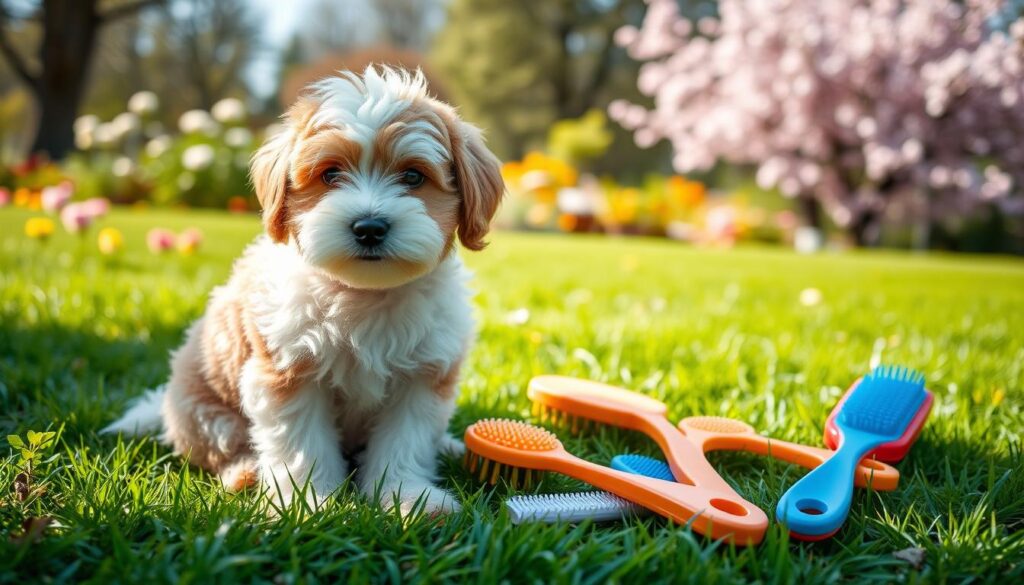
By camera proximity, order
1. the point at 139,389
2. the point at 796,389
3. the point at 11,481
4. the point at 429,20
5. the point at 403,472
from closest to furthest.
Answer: the point at 11,481 < the point at 403,472 < the point at 139,389 < the point at 796,389 < the point at 429,20

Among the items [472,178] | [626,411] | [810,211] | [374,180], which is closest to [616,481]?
[626,411]

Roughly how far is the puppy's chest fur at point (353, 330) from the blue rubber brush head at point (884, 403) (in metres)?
1.54

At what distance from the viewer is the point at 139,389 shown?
347 cm

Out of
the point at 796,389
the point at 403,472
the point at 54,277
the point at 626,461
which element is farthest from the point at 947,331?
the point at 54,277

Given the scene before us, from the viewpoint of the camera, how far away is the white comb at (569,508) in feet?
6.82

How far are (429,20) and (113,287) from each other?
1812 inches

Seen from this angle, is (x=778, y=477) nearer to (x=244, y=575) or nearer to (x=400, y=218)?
(x=400, y=218)

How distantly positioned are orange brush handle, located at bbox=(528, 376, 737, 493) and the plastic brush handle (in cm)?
27

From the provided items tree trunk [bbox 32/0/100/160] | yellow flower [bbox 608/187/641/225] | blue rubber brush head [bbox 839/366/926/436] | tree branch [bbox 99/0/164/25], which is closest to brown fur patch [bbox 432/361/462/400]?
blue rubber brush head [bbox 839/366/926/436]

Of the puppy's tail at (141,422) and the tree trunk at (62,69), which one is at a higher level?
the tree trunk at (62,69)

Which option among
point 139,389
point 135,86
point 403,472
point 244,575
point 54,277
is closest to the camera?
point 244,575

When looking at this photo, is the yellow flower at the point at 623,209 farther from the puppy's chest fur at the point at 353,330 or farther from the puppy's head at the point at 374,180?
the puppy's chest fur at the point at 353,330

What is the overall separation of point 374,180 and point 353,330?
0.52 m

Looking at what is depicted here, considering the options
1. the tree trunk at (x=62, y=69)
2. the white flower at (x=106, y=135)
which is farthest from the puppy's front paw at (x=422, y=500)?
the tree trunk at (x=62, y=69)
